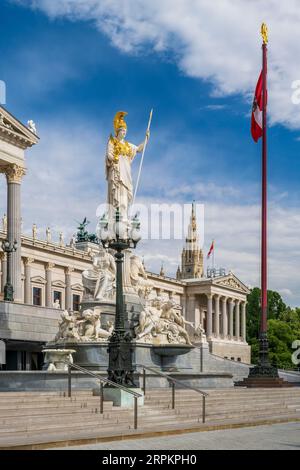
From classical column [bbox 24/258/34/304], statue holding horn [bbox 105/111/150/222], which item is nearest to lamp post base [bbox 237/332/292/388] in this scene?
statue holding horn [bbox 105/111/150/222]

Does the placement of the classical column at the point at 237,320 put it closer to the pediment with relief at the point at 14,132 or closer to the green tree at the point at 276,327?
the green tree at the point at 276,327

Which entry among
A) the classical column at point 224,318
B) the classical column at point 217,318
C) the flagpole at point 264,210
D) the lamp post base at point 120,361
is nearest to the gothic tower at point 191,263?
the classical column at point 224,318

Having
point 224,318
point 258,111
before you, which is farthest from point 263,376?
point 224,318

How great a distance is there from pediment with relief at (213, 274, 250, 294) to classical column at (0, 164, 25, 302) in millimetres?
69482

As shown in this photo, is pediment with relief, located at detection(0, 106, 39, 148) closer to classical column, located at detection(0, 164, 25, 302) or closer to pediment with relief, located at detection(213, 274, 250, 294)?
classical column, located at detection(0, 164, 25, 302)

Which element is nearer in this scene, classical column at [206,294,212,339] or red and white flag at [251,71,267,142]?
red and white flag at [251,71,267,142]

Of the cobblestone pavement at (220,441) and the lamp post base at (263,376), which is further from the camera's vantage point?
the lamp post base at (263,376)

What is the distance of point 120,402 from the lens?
913 inches

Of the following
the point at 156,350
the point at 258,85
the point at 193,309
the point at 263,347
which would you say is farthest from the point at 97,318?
the point at 193,309

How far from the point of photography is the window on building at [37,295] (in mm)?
86938

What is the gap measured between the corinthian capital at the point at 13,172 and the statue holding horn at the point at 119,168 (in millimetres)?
17404

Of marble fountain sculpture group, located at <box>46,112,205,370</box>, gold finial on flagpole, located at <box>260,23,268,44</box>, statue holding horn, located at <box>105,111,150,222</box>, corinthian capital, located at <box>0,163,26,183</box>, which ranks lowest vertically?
marble fountain sculpture group, located at <box>46,112,205,370</box>

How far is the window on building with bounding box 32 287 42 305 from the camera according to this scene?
3423 inches
